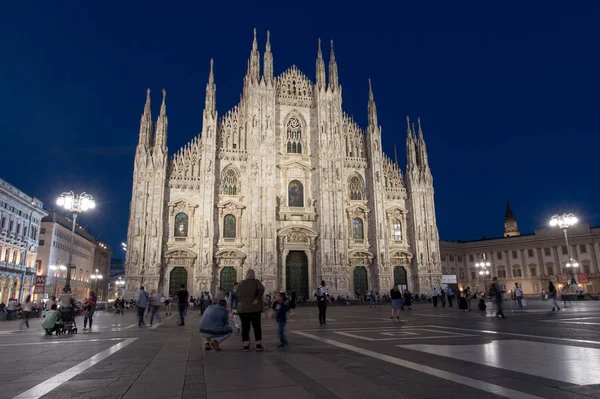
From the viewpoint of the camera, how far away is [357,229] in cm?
4378

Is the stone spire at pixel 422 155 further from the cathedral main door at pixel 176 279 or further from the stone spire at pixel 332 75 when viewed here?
the cathedral main door at pixel 176 279

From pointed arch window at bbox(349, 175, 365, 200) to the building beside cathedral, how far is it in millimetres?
26532

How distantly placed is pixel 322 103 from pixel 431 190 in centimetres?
1497

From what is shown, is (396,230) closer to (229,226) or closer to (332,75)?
(229,226)

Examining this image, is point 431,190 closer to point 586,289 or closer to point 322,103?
point 322,103

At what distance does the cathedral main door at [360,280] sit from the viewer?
4253 centimetres

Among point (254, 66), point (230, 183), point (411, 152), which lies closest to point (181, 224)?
point (230, 183)

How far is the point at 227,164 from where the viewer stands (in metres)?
41.5

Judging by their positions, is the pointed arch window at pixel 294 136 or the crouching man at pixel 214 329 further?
the pointed arch window at pixel 294 136

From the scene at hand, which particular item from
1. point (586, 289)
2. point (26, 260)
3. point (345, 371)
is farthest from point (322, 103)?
point (586, 289)

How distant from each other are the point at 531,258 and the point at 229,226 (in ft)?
163

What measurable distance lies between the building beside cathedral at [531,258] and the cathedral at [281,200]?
936 inches

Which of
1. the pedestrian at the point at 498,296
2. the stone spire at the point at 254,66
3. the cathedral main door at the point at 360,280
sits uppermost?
the stone spire at the point at 254,66

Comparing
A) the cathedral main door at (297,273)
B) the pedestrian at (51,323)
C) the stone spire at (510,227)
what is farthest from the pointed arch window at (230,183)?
the stone spire at (510,227)
